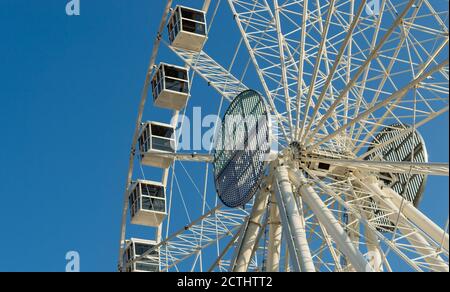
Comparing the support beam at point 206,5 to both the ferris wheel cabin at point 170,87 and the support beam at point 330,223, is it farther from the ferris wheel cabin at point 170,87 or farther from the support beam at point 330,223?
the support beam at point 330,223

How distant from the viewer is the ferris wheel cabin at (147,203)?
35622 millimetres

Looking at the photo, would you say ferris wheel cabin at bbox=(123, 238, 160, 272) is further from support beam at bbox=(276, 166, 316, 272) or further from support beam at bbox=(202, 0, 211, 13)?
support beam at bbox=(276, 166, 316, 272)

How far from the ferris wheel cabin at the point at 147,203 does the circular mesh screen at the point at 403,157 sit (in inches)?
328

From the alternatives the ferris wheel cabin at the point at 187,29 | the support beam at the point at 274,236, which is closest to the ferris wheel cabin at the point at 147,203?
the ferris wheel cabin at the point at 187,29

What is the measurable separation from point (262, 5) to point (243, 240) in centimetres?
897

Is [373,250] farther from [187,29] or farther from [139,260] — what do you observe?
[187,29]

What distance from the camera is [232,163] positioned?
30188 mm

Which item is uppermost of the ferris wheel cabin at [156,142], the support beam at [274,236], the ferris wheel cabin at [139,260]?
the ferris wheel cabin at [156,142]

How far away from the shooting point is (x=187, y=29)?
3425 centimetres

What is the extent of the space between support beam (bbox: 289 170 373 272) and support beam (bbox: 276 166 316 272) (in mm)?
312

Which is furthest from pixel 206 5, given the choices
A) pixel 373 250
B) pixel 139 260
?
pixel 373 250

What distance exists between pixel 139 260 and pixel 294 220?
11.1m
